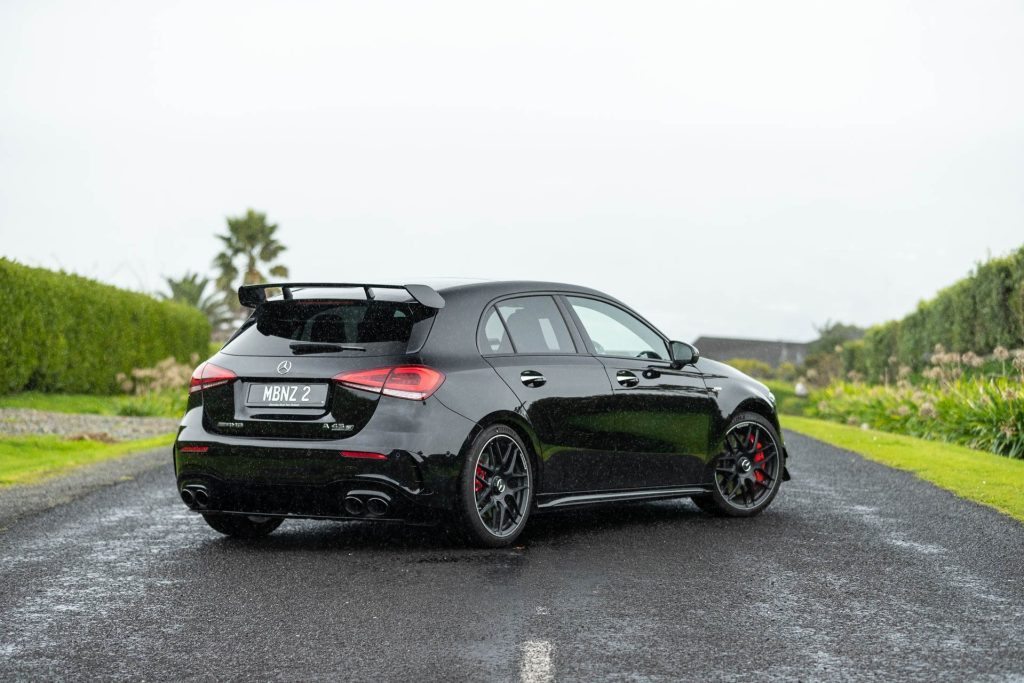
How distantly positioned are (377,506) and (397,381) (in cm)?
70

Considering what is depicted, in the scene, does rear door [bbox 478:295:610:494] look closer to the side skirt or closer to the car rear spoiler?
the side skirt

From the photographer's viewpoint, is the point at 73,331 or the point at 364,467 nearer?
the point at 364,467

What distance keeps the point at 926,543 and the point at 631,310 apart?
2.46m

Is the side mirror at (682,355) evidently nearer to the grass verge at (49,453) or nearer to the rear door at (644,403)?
the rear door at (644,403)

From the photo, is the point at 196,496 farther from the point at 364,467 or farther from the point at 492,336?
the point at 492,336

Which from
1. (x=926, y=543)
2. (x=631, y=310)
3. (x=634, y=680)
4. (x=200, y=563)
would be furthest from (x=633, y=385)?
(x=634, y=680)

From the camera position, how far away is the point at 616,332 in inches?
317

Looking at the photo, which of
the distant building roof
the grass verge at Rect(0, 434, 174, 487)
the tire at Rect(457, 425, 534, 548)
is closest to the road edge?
the grass verge at Rect(0, 434, 174, 487)

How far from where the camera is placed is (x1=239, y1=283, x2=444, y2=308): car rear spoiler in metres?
6.73

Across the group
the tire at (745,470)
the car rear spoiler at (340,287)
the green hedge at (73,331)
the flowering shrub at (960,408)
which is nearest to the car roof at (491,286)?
the car rear spoiler at (340,287)

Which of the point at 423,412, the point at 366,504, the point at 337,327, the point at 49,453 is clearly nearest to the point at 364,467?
the point at 366,504

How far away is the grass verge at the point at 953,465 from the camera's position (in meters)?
9.83

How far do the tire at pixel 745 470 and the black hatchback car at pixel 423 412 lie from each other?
2.08 feet

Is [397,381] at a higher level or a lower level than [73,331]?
lower
